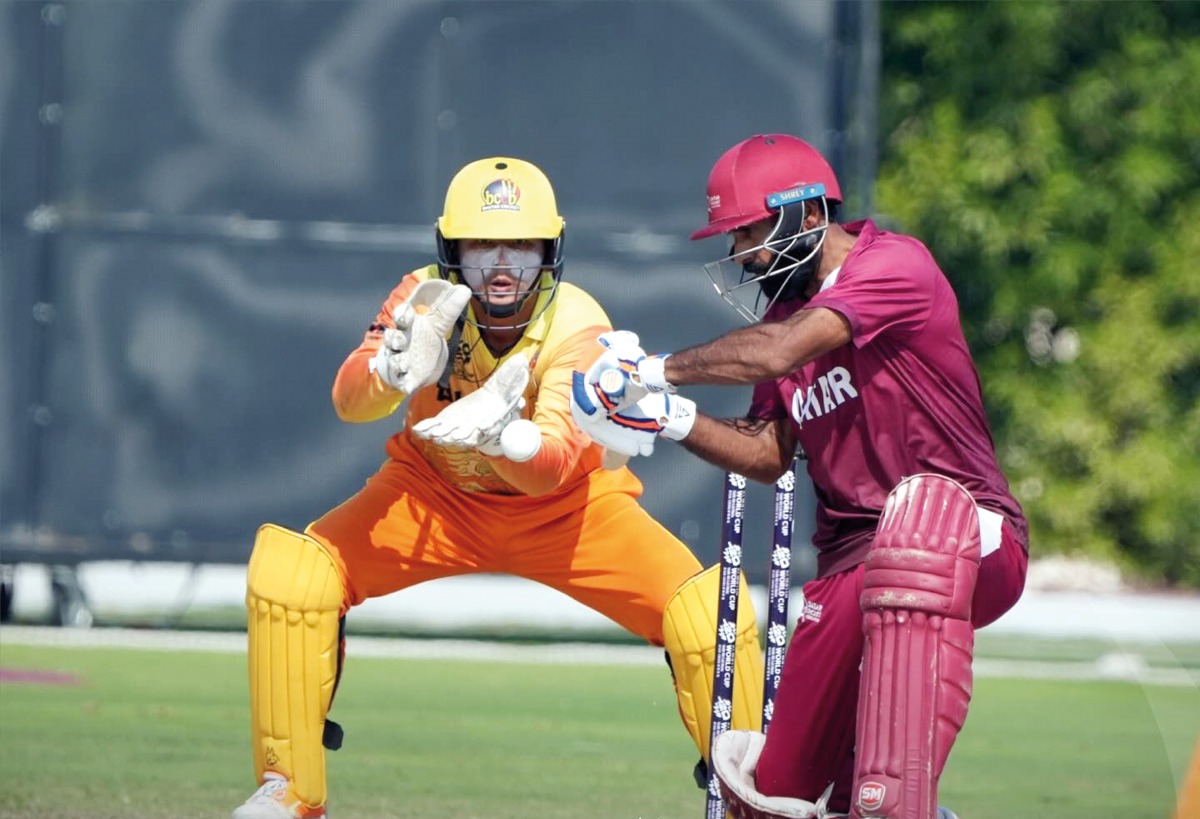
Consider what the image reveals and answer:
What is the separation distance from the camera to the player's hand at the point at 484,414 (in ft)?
14.6

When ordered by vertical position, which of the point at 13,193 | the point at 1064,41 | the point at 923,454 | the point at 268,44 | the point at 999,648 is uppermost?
the point at 1064,41

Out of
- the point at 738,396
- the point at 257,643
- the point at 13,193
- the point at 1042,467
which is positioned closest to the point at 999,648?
the point at 738,396

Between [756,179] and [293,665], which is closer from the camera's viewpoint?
[756,179]

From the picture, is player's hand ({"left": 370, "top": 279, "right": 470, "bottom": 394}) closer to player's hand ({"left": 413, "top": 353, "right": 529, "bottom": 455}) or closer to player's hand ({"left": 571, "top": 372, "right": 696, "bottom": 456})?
player's hand ({"left": 413, "top": 353, "right": 529, "bottom": 455})

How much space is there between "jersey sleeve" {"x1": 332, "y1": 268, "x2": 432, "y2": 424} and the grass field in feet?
3.76

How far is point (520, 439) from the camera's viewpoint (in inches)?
176

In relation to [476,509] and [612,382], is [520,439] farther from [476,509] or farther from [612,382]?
[476,509]

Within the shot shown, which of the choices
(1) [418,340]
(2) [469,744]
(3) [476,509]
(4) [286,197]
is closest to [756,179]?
(1) [418,340]

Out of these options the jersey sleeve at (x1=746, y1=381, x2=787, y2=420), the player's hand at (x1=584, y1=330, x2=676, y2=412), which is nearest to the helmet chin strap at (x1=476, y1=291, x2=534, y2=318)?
the jersey sleeve at (x1=746, y1=381, x2=787, y2=420)

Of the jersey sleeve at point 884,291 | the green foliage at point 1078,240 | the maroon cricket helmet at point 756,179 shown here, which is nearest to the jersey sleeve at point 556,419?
the maroon cricket helmet at point 756,179

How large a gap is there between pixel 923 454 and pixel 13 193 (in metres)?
5.61

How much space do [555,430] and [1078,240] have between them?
9.41 meters

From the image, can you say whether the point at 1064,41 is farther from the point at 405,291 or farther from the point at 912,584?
the point at 912,584

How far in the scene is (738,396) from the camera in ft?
28.0
